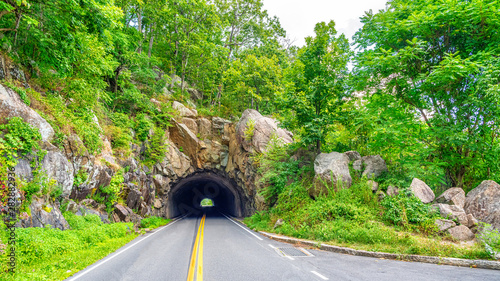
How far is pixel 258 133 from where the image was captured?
1895 centimetres

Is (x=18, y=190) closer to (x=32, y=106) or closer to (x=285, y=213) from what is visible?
(x=32, y=106)

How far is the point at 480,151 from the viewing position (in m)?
9.01

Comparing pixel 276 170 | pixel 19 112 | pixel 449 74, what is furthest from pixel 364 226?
pixel 19 112

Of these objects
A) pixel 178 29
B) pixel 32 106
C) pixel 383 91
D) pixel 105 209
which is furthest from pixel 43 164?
pixel 178 29

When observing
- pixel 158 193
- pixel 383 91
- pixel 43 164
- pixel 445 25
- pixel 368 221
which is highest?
pixel 445 25

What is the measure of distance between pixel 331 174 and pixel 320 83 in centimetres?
535

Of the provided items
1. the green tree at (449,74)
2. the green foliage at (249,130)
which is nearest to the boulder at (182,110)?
the green foliage at (249,130)

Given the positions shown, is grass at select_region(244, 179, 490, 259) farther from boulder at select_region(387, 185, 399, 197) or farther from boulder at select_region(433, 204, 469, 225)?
boulder at select_region(387, 185, 399, 197)

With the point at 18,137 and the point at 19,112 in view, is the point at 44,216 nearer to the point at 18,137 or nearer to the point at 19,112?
the point at 18,137

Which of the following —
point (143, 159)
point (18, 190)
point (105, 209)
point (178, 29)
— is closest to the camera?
point (18, 190)

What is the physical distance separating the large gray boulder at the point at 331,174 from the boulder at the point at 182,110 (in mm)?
16006

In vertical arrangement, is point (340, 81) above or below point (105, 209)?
above

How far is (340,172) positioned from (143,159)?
51.3 feet

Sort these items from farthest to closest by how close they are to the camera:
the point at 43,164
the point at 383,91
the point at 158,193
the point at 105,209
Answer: the point at 158,193
the point at 105,209
the point at 383,91
the point at 43,164
